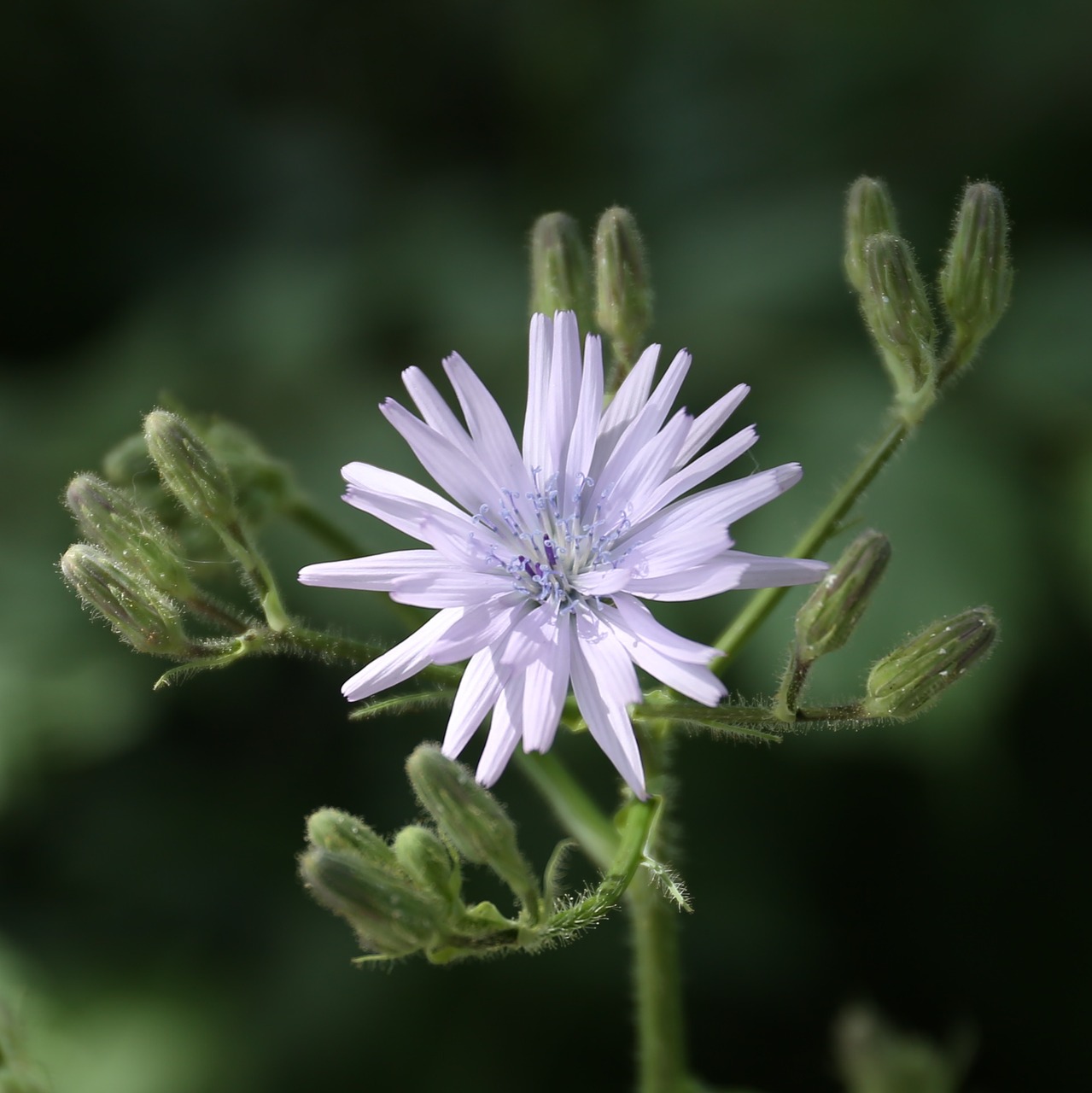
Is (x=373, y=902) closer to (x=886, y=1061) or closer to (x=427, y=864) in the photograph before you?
(x=427, y=864)

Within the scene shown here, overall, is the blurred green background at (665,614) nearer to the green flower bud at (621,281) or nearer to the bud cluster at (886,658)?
the green flower bud at (621,281)

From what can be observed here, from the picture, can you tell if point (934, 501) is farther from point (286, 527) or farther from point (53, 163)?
point (53, 163)

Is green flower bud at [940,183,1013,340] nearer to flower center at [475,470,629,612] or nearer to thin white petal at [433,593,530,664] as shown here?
flower center at [475,470,629,612]

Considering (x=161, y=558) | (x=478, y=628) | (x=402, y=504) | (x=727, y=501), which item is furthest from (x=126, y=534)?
(x=727, y=501)

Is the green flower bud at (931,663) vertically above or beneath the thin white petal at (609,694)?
beneath

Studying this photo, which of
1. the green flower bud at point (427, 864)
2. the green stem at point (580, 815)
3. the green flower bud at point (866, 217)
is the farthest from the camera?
the green flower bud at point (866, 217)

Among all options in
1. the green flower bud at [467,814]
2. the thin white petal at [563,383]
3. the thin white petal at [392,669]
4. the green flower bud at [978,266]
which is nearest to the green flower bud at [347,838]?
the green flower bud at [467,814]

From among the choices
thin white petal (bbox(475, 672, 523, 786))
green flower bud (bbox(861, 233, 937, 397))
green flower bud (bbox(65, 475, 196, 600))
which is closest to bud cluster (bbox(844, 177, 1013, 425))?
green flower bud (bbox(861, 233, 937, 397))
